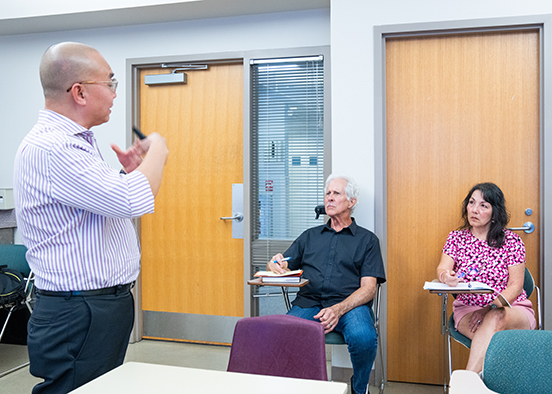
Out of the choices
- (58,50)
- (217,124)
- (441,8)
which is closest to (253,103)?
(217,124)

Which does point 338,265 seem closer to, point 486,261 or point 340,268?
point 340,268

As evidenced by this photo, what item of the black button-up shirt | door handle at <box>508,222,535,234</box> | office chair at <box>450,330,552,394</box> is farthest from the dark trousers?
door handle at <box>508,222,535,234</box>

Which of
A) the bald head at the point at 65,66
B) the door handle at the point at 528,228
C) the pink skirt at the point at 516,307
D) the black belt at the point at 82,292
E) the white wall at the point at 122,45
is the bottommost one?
the pink skirt at the point at 516,307

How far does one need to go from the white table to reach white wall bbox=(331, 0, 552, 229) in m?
1.97

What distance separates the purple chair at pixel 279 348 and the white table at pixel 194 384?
380 millimetres

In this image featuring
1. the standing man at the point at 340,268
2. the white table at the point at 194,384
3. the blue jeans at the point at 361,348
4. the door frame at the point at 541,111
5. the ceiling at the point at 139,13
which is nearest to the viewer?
the white table at the point at 194,384

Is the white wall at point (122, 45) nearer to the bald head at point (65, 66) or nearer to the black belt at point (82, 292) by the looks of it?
the bald head at point (65, 66)

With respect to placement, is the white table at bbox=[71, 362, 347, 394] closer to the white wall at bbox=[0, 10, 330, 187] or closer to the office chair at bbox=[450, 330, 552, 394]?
the office chair at bbox=[450, 330, 552, 394]

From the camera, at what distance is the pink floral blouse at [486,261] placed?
273 centimetres

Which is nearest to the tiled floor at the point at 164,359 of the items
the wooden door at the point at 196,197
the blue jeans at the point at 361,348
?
the wooden door at the point at 196,197

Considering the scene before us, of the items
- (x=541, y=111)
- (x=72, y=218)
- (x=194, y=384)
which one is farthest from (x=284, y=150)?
(x=194, y=384)

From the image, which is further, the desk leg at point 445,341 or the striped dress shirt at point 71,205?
the desk leg at point 445,341

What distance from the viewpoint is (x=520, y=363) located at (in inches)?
60.2

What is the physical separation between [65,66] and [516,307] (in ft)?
8.18
